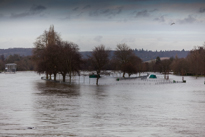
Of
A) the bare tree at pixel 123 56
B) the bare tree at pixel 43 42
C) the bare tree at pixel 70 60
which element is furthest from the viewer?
the bare tree at pixel 123 56

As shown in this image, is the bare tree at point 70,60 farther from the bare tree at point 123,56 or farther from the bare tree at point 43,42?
the bare tree at point 123,56

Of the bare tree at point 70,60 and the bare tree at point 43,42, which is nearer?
the bare tree at point 70,60

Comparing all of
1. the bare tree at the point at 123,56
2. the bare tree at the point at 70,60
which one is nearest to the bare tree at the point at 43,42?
the bare tree at the point at 70,60

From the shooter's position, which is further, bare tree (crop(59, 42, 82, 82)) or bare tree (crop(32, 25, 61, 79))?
bare tree (crop(32, 25, 61, 79))

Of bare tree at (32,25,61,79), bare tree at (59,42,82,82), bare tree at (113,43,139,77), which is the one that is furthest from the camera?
bare tree at (113,43,139,77)

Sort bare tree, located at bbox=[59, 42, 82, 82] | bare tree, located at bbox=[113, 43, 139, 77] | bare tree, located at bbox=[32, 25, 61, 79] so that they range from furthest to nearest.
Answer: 1. bare tree, located at bbox=[113, 43, 139, 77]
2. bare tree, located at bbox=[32, 25, 61, 79]
3. bare tree, located at bbox=[59, 42, 82, 82]

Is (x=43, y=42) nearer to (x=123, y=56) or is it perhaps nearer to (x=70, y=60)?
(x=70, y=60)

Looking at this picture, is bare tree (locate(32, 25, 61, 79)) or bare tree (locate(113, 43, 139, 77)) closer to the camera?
bare tree (locate(32, 25, 61, 79))

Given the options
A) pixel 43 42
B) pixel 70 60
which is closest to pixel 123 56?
pixel 43 42

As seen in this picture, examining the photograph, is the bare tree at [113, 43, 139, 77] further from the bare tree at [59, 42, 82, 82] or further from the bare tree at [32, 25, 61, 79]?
the bare tree at [59, 42, 82, 82]

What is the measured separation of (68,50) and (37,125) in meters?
74.6

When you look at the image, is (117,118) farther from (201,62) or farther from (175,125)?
(201,62)

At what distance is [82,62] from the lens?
9850 centimetres

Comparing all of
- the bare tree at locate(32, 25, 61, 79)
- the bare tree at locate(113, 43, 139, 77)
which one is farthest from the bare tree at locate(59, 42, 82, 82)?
the bare tree at locate(113, 43, 139, 77)
